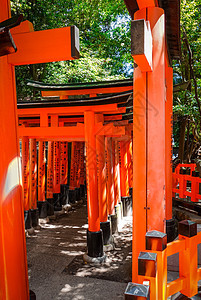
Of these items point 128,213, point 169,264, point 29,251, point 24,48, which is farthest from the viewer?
point 128,213

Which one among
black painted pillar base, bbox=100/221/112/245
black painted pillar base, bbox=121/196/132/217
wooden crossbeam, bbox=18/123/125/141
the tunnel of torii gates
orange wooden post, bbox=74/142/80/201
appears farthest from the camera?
orange wooden post, bbox=74/142/80/201

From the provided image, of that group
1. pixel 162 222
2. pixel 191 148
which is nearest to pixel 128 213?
pixel 191 148

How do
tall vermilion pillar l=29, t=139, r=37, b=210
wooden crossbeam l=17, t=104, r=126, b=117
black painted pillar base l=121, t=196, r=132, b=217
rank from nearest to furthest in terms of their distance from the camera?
wooden crossbeam l=17, t=104, r=126, b=117
tall vermilion pillar l=29, t=139, r=37, b=210
black painted pillar base l=121, t=196, r=132, b=217

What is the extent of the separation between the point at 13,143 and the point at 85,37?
12.9 m

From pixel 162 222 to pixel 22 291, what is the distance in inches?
65.2

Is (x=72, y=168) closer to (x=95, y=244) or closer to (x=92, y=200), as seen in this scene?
(x=92, y=200)

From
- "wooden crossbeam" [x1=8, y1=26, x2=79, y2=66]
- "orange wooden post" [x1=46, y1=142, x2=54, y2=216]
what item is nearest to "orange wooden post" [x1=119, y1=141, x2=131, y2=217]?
"orange wooden post" [x1=46, y1=142, x2=54, y2=216]

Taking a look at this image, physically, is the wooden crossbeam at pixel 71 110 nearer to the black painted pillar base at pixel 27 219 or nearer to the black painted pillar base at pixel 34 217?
the black painted pillar base at pixel 27 219

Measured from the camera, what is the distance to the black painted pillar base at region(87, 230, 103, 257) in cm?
611

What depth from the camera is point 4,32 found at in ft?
5.90

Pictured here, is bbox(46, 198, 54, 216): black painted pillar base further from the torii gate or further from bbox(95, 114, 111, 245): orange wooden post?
the torii gate

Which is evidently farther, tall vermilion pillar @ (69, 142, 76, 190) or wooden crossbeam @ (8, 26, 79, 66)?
tall vermilion pillar @ (69, 142, 76, 190)

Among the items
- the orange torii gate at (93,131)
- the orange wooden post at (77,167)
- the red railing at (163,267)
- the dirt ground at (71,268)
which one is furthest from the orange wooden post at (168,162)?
the orange wooden post at (77,167)

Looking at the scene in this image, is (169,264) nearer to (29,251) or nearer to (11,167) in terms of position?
(11,167)
